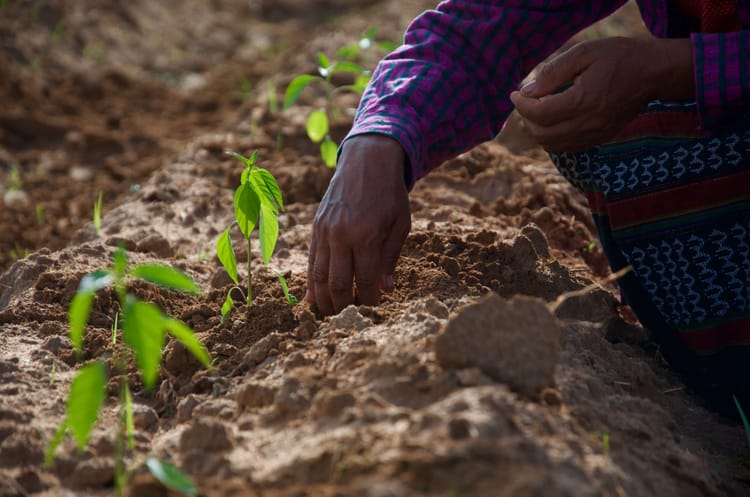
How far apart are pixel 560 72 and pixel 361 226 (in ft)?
1.65

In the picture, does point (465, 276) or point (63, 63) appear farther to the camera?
point (63, 63)

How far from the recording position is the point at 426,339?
4.65 feet

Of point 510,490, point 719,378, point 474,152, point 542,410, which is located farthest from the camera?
point 474,152

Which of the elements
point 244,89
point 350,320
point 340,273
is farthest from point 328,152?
point 244,89

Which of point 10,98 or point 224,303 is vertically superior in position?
point 10,98

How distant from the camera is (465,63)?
1.95 metres

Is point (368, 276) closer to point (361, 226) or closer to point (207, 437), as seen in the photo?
point (361, 226)

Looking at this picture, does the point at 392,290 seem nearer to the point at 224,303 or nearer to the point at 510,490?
the point at 224,303

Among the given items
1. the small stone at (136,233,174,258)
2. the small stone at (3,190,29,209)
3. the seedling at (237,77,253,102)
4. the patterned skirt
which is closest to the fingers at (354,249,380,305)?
the patterned skirt

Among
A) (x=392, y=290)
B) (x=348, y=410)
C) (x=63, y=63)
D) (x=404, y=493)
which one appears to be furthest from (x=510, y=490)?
(x=63, y=63)

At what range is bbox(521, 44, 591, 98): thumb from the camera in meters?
1.63

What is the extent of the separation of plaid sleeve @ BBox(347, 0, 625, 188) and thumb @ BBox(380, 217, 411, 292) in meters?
0.16

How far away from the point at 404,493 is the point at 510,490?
0.44 feet

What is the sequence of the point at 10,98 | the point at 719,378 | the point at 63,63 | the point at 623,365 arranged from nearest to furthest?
the point at 623,365, the point at 719,378, the point at 10,98, the point at 63,63
